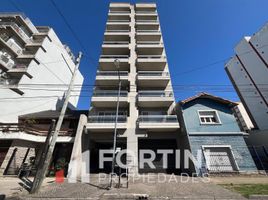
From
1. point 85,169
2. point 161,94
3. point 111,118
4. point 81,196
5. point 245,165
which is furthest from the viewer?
point 161,94

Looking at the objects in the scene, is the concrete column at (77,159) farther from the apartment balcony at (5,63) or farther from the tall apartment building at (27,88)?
the apartment balcony at (5,63)

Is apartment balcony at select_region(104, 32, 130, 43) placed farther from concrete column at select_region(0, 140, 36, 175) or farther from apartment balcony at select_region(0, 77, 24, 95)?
concrete column at select_region(0, 140, 36, 175)

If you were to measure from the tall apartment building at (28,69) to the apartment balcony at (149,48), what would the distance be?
1116cm

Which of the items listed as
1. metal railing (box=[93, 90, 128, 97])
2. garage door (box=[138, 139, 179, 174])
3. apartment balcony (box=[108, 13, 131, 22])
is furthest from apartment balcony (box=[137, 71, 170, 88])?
apartment balcony (box=[108, 13, 131, 22])

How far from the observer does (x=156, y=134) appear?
1689cm

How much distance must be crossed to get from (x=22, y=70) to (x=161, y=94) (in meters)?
20.3

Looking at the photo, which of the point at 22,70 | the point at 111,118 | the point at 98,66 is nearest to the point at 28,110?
the point at 22,70

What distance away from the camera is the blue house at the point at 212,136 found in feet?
42.7

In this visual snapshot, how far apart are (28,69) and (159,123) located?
811 inches

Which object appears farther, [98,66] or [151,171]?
[98,66]

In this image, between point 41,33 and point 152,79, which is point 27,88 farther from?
point 152,79

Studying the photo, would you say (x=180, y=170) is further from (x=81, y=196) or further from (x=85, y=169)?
(x=81, y=196)

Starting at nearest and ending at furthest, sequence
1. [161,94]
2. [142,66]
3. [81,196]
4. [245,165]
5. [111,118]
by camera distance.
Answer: [81,196], [245,165], [111,118], [161,94], [142,66]

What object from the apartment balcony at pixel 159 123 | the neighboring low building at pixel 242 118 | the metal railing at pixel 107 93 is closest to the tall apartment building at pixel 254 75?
the neighboring low building at pixel 242 118
